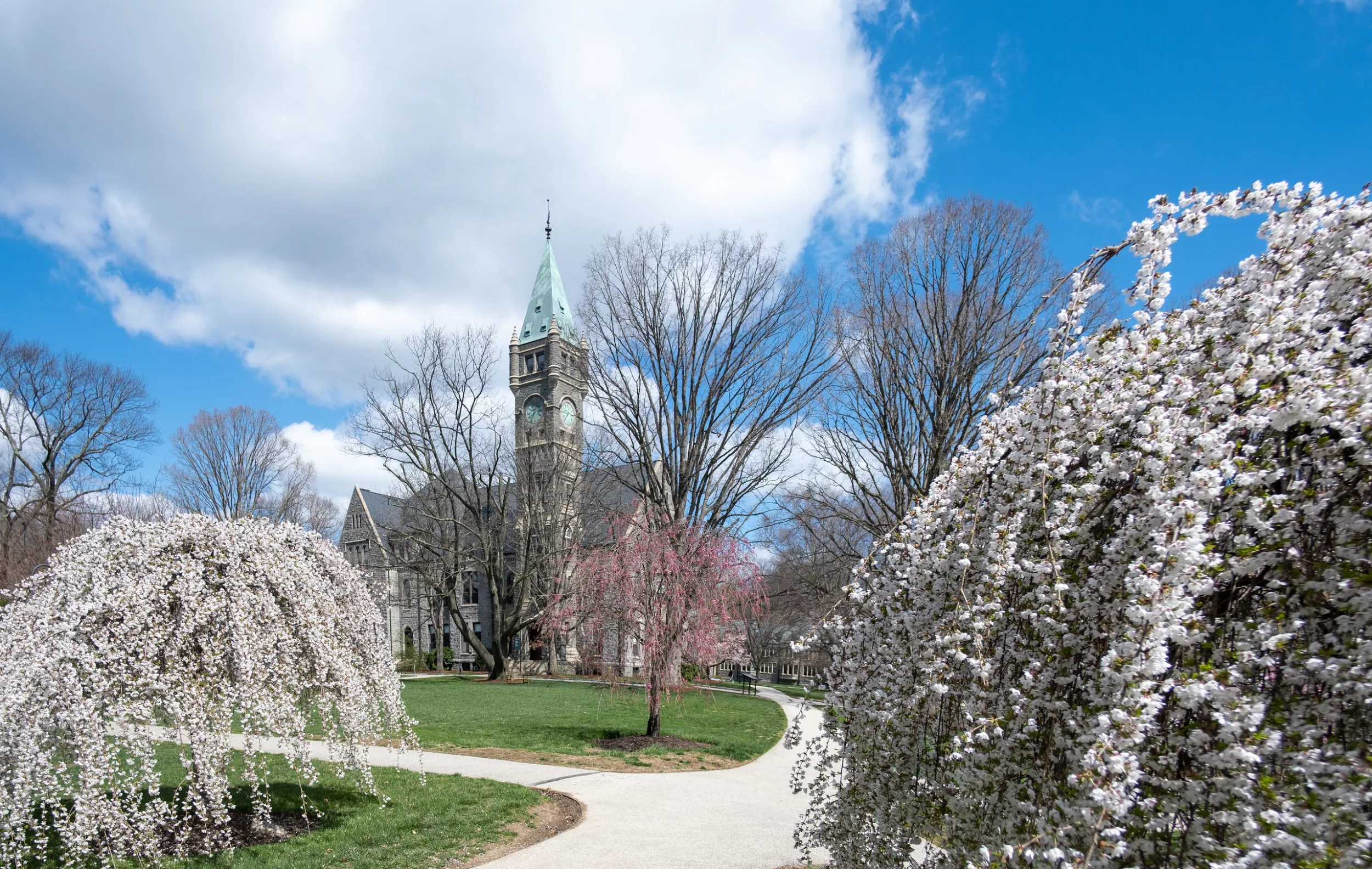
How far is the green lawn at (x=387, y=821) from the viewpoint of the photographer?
580 centimetres

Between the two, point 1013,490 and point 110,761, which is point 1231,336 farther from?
point 110,761

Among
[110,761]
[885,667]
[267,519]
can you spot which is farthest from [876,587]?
[267,519]

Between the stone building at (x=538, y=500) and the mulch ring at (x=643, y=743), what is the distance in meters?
1.16

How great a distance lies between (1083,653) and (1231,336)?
1.18 meters

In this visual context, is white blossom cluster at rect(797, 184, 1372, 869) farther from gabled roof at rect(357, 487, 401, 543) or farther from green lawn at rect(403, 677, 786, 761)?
gabled roof at rect(357, 487, 401, 543)

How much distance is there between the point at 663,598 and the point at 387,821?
5.43m

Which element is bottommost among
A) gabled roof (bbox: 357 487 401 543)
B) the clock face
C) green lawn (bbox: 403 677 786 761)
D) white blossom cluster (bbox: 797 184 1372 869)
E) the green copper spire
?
green lawn (bbox: 403 677 786 761)

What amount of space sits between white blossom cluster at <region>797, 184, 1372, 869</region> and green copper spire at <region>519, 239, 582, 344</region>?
3619 cm

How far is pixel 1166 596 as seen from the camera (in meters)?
2.03

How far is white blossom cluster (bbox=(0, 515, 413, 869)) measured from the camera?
4.89 m

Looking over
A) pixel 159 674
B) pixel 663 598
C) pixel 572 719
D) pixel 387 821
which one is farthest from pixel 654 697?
pixel 159 674

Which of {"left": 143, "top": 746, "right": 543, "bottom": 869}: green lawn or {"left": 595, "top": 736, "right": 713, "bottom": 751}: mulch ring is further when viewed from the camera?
{"left": 595, "top": 736, "right": 713, "bottom": 751}: mulch ring

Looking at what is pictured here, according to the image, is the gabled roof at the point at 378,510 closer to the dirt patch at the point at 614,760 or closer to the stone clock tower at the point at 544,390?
the stone clock tower at the point at 544,390

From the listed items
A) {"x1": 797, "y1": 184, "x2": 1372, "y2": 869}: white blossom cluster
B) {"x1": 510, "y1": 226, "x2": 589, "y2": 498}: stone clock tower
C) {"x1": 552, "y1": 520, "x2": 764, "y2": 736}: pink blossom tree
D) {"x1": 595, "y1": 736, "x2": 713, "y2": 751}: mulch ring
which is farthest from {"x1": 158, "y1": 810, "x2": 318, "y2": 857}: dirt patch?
{"x1": 510, "y1": 226, "x2": 589, "y2": 498}: stone clock tower
